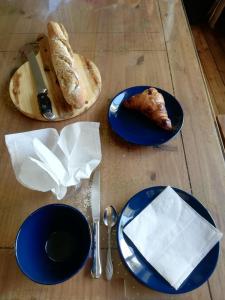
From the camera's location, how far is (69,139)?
Answer: 1.89 feet

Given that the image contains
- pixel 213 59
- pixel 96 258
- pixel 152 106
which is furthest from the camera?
pixel 213 59

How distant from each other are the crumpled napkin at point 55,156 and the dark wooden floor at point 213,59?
1058mm

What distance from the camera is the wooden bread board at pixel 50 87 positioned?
697mm

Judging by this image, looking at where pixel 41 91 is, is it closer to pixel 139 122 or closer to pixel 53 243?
pixel 139 122

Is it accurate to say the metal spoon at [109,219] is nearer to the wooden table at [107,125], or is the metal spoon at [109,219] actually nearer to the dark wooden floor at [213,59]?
the wooden table at [107,125]

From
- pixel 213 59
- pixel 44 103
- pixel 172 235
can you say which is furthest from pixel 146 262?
pixel 213 59

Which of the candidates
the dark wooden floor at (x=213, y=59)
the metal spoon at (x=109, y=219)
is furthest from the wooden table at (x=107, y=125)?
the dark wooden floor at (x=213, y=59)

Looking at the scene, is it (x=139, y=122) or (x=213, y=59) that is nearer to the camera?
(x=139, y=122)

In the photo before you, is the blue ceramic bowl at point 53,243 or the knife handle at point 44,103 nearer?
the blue ceramic bowl at point 53,243

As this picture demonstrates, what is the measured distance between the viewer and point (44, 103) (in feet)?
2.28

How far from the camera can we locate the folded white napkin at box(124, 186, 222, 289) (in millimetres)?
466

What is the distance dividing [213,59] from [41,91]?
4.67ft

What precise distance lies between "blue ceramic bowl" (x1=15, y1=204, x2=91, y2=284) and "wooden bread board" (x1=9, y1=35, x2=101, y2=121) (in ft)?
0.96

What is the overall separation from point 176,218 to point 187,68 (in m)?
0.48
